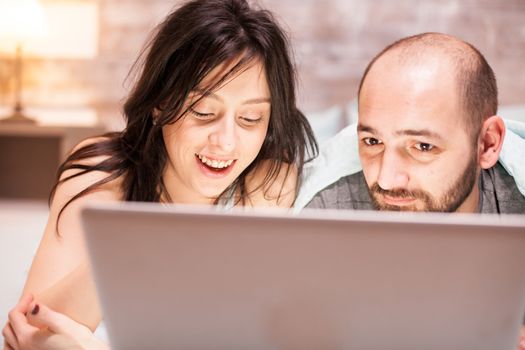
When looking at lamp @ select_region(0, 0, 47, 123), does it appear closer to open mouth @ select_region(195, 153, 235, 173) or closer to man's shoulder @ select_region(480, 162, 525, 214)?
open mouth @ select_region(195, 153, 235, 173)

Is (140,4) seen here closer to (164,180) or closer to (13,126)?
(13,126)

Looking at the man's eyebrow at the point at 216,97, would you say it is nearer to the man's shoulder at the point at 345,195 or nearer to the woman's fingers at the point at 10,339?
the man's shoulder at the point at 345,195

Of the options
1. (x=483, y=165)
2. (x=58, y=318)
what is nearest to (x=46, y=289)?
(x=58, y=318)

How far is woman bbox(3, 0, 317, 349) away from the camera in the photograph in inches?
54.2

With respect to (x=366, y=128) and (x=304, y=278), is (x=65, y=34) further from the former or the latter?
(x=304, y=278)

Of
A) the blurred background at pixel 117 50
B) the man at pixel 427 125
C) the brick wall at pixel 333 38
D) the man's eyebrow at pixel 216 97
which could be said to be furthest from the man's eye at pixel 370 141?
the brick wall at pixel 333 38

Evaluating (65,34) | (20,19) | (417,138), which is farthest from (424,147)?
(65,34)

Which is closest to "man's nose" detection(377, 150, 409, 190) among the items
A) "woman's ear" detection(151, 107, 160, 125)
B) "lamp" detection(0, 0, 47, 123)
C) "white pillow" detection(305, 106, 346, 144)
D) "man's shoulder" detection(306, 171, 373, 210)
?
"man's shoulder" detection(306, 171, 373, 210)

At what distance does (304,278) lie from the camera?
73cm

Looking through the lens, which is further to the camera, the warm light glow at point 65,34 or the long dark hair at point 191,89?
the warm light glow at point 65,34

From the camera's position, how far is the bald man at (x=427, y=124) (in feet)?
4.23

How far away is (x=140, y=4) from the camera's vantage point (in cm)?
358

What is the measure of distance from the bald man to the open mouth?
0.80ft

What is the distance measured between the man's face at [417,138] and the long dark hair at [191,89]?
0.20m
